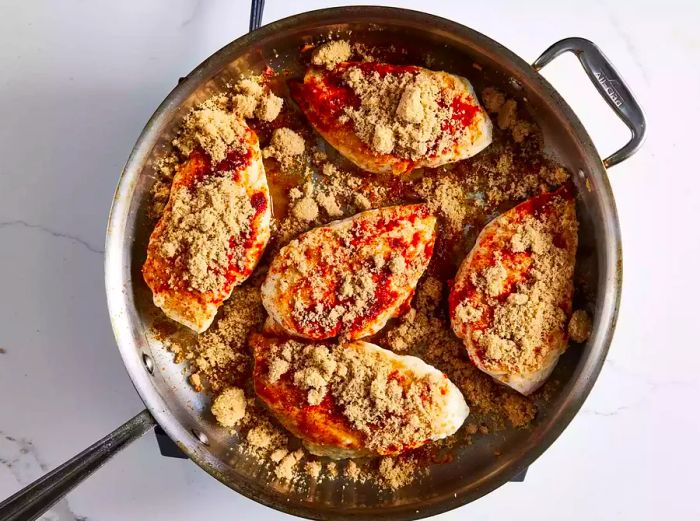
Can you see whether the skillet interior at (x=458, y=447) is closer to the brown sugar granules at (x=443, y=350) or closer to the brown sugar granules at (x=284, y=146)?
the brown sugar granules at (x=443, y=350)

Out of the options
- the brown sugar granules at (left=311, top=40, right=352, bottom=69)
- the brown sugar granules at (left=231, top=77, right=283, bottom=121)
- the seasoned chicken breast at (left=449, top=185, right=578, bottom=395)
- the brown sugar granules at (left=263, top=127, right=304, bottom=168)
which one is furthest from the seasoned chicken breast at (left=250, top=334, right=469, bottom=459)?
the brown sugar granules at (left=311, top=40, right=352, bottom=69)

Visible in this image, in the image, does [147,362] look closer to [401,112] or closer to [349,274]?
[349,274]

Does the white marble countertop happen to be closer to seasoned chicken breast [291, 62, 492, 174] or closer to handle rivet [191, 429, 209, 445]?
handle rivet [191, 429, 209, 445]

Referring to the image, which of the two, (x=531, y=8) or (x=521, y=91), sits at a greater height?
(x=531, y=8)

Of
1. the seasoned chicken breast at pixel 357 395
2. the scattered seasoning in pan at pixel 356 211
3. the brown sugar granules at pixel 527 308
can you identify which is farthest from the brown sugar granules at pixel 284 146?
the brown sugar granules at pixel 527 308

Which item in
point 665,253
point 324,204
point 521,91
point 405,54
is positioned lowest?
point 665,253

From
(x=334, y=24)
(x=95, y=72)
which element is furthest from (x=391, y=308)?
(x=95, y=72)

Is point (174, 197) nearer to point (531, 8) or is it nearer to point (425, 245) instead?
point (425, 245)
